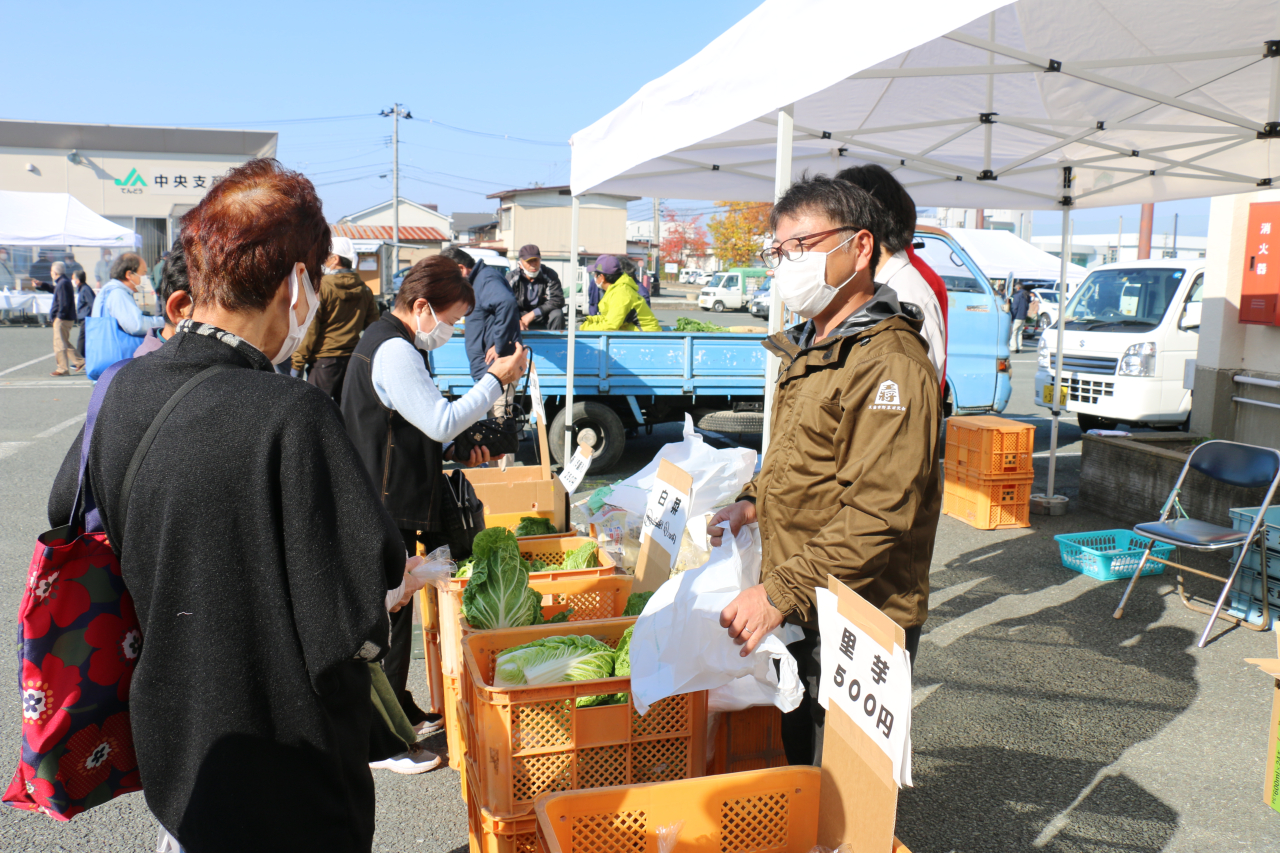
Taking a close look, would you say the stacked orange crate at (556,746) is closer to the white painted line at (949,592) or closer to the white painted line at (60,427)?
the white painted line at (949,592)

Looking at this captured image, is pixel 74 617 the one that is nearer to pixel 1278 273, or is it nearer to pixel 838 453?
pixel 838 453

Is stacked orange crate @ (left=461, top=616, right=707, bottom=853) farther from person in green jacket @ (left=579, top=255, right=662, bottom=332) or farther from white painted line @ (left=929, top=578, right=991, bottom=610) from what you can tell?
person in green jacket @ (left=579, top=255, right=662, bottom=332)

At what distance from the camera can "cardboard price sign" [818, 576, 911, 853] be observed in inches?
62.7

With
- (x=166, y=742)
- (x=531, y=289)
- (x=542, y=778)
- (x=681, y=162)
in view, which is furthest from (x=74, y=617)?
(x=531, y=289)

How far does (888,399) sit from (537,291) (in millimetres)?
8548

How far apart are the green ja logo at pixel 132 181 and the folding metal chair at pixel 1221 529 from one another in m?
34.0

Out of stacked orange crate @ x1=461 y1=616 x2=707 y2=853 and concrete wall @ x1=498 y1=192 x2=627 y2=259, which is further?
concrete wall @ x1=498 y1=192 x2=627 y2=259

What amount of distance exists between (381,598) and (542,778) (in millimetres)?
1055

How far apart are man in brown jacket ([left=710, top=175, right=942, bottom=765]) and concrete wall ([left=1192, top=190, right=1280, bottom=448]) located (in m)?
6.18

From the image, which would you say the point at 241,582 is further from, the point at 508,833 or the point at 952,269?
the point at 952,269

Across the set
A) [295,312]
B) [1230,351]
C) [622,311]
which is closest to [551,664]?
[295,312]

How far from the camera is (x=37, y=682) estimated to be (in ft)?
4.83

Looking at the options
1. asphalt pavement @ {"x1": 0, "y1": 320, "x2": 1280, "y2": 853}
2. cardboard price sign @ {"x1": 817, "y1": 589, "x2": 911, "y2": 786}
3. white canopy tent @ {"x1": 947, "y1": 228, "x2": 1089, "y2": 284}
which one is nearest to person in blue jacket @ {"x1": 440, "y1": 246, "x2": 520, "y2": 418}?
asphalt pavement @ {"x1": 0, "y1": 320, "x2": 1280, "y2": 853}

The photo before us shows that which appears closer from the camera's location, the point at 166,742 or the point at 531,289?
the point at 166,742
